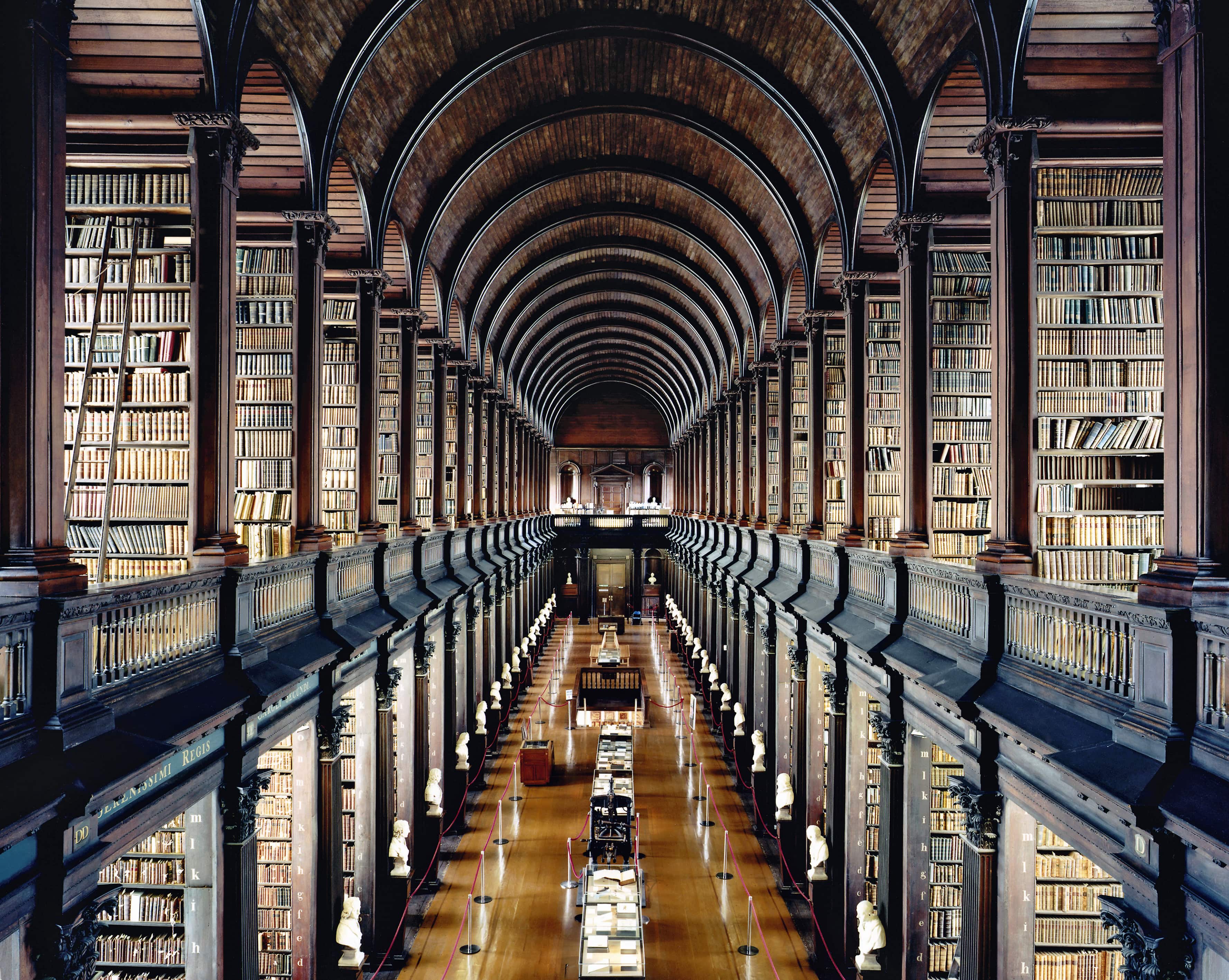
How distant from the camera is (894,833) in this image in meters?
7.25

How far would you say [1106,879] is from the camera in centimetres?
596

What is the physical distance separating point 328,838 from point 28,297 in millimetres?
5167

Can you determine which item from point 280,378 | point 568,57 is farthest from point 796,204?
point 280,378

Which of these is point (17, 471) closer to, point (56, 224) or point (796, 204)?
point (56, 224)

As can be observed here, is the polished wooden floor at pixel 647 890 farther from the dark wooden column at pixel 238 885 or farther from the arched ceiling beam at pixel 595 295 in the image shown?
the arched ceiling beam at pixel 595 295

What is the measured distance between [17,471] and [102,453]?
3.09 m

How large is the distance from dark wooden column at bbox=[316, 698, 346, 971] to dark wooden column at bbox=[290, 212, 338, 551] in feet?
5.12

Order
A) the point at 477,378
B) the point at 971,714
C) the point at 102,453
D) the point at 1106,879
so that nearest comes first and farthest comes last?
1. the point at 971,714
2. the point at 1106,879
3. the point at 102,453
4. the point at 477,378

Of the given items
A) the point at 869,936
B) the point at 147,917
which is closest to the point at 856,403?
the point at 869,936

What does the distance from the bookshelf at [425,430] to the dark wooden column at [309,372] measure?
497 centimetres

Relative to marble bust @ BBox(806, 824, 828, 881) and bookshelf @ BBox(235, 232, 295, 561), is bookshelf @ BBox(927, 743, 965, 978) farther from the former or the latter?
bookshelf @ BBox(235, 232, 295, 561)

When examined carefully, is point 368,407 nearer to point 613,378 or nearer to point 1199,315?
point 1199,315

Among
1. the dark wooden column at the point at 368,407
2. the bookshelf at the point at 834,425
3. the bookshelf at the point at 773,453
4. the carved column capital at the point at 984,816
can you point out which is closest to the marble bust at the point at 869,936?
the carved column capital at the point at 984,816

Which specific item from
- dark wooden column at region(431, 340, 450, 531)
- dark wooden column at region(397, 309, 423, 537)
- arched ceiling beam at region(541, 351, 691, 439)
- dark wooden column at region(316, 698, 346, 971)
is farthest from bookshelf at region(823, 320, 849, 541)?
arched ceiling beam at region(541, 351, 691, 439)
